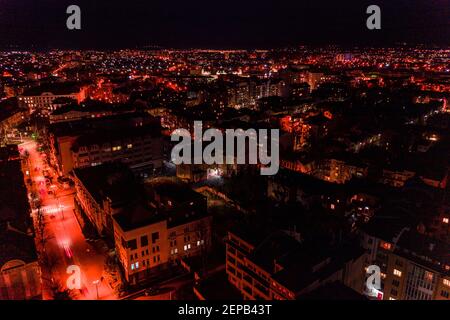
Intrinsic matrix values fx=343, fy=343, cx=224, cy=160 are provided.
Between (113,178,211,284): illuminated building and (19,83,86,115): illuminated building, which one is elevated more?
(19,83,86,115): illuminated building

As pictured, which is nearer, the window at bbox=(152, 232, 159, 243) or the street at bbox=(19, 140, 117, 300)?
the street at bbox=(19, 140, 117, 300)

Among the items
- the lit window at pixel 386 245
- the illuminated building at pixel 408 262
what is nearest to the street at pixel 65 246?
the illuminated building at pixel 408 262

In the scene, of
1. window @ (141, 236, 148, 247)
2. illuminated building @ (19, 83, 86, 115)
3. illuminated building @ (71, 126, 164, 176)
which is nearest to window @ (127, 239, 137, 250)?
window @ (141, 236, 148, 247)

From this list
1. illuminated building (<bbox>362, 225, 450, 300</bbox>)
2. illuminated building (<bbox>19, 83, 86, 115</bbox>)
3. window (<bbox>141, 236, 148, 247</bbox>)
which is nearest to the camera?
illuminated building (<bbox>362, 225, 450, 300</bbox>)

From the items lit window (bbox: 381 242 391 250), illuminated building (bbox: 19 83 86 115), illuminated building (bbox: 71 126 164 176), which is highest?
illuminated building (bbox: 19 83 86 115)

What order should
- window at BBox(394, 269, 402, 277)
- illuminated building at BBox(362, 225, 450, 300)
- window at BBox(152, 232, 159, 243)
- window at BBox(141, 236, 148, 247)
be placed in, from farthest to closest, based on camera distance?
window at BBox(152, 232, 159, 243) → window at BBox(141, 236, 148, 247) → window at BBox(394, 269, 402, 277) → illuminated building at BBox(362, 225, 450, 300)

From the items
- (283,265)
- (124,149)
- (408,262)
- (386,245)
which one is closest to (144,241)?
(283,265)

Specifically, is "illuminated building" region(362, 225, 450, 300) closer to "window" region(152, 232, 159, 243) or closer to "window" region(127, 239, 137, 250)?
Result: "window" region(152, 232, 159, 243)

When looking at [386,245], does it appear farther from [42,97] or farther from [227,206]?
[42,97]

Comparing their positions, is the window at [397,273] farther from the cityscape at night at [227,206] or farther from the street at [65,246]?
the street at [65,246]
